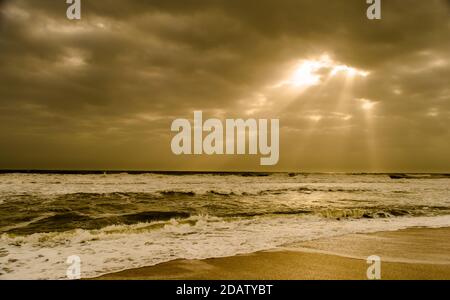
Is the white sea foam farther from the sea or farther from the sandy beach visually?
A: the sandy beach

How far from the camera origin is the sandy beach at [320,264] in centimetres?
531

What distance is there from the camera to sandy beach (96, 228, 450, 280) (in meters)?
5.31

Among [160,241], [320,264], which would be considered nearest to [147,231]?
[160,241]

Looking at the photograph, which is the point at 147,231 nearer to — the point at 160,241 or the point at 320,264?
the point at 160,241

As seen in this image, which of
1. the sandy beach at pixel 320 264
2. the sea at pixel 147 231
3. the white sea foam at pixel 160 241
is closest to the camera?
the sandy beach at pixel 320 264

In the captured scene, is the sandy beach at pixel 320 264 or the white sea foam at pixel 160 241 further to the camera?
the white sea foam at pixel 160 241

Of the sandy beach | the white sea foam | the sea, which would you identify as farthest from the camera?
the sea

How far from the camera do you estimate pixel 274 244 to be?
769 centimetres

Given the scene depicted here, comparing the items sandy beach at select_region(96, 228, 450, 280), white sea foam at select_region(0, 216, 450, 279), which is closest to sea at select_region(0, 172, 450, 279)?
white sea foam at select_region(0, 216, 450, 279)

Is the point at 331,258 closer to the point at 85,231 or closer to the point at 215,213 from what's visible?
the point at 85,231

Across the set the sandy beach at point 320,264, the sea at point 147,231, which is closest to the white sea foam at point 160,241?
the sea at point 147,231

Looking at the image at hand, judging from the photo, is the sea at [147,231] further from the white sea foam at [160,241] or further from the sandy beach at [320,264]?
the sandy beach at [320,264]

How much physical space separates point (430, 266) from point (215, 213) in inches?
337

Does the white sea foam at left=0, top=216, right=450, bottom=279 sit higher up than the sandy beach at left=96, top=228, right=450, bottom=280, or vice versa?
the sandy beach at left=96, top=228, right=450, bottom=280
